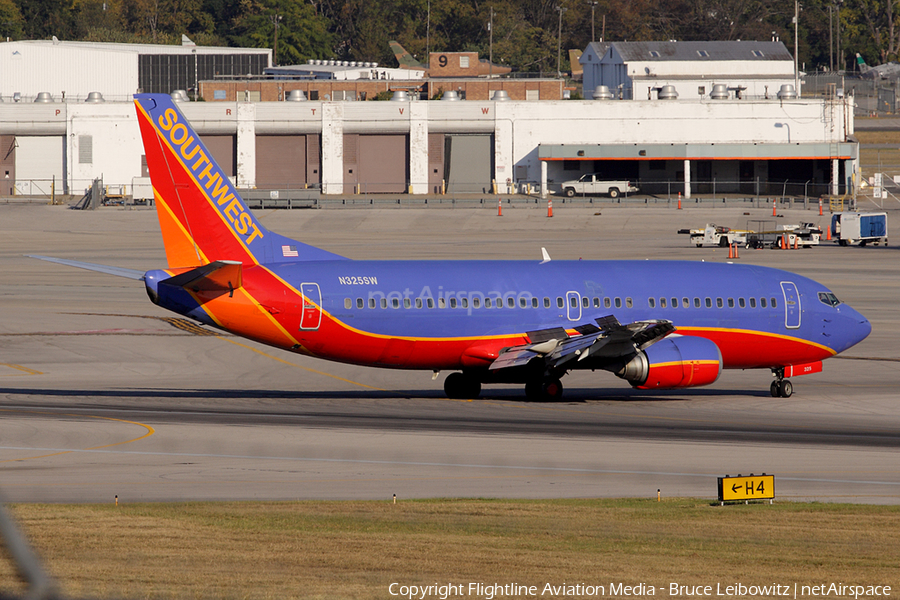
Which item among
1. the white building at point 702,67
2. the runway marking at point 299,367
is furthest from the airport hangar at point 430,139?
the runway marking at point 299,367

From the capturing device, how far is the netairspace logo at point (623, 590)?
41.1ft

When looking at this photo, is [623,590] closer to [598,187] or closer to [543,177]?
[598,187]

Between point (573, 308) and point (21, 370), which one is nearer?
point (573, 308)

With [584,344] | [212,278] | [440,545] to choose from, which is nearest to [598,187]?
[584,344]

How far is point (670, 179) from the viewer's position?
109 metres

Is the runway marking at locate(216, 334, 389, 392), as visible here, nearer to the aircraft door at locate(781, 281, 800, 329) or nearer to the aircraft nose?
the aircraft door at locate(781, 281, 800, 329)

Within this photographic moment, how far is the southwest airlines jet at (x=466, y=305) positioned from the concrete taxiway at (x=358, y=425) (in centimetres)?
154

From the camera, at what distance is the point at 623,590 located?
1288 centimetres

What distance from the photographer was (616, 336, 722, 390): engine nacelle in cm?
3188

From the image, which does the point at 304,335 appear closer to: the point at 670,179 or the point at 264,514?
the point at 264,514

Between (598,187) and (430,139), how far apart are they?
1690 centimetres

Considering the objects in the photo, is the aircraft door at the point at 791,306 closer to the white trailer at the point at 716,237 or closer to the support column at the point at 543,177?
the white trailer at the point at 716,237

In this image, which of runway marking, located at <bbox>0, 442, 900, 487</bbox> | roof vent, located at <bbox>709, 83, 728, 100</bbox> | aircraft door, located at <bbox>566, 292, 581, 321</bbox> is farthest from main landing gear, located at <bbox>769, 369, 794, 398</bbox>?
roof vent, located at <bbox>709, 83, 728, 100</bbox>

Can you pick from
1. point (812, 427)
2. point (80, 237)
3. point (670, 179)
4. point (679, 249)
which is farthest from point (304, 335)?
point (670, 179)
